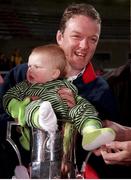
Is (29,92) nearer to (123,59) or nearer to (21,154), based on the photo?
(21,154)

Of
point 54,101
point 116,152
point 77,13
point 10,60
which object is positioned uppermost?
point 77,13

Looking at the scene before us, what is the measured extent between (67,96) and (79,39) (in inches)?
7.8

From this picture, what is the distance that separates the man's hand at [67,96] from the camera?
1.21m

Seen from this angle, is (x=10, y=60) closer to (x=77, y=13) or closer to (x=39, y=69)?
(x=39, y=69)

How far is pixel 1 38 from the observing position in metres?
1.30

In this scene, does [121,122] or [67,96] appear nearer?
[67,96]

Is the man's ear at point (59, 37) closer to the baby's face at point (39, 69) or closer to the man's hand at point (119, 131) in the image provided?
the baby's face at point (39, 69)

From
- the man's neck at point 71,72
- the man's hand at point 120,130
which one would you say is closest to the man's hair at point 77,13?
the man's neck at point 71,72

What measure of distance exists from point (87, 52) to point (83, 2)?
165mm

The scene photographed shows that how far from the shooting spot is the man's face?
1289 mm

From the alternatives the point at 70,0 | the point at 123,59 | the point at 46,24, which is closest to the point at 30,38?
the point at 46,24

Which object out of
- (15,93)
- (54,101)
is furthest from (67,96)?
(15,93)

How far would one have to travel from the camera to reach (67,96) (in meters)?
1.22

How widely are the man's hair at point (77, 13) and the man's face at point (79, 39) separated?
0.04 ft
